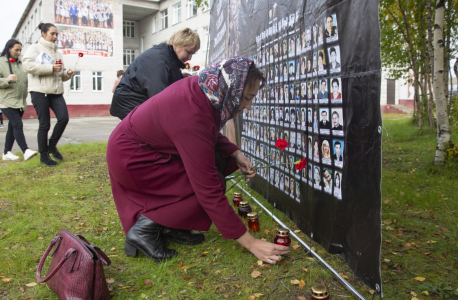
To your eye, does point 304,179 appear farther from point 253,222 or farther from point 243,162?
point 253,222

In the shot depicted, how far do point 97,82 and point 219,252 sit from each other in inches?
1135

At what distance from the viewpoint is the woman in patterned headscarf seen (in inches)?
82.7

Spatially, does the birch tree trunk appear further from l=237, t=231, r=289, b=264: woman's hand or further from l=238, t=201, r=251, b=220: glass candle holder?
l=237, t=231, r=289, b=264: woman's hand

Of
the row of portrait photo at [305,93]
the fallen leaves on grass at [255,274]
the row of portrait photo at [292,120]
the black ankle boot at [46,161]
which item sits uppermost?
the row of portrait photo at [305,93]

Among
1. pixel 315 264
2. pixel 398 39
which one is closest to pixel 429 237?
pixel 315 264

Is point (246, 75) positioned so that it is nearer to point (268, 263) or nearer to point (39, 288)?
point (268, 263)

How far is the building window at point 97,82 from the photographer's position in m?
28.6

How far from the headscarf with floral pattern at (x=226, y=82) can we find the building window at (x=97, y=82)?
28.5 meters

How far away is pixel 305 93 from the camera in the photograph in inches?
92.0

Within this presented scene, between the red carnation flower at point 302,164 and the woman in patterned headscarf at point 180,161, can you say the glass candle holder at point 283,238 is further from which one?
the red carnation flower at point 302,164

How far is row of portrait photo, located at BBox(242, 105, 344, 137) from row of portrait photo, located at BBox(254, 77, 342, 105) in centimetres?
5

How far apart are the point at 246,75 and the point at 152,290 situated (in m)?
1.36

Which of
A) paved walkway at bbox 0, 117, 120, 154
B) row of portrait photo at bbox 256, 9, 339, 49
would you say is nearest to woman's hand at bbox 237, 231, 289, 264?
row of portrait photo at bbox 256, 9, 339, 49

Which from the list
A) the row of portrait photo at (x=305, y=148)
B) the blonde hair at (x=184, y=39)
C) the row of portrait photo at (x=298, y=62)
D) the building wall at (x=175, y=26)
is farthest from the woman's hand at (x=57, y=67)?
the building wall at (x=175, y=26)
